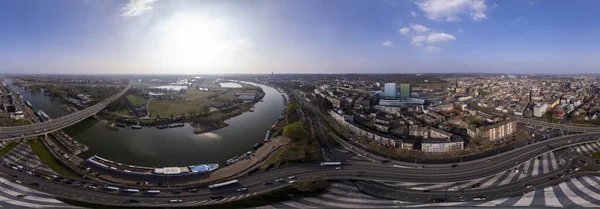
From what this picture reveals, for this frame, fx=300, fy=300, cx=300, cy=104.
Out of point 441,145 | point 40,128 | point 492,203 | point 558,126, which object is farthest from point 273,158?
point 558,126

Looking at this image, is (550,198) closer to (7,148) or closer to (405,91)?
(405,91)

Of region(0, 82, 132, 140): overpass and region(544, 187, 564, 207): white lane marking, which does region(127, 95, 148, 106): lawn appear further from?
region(544, 187, 564, 207): white lane marking

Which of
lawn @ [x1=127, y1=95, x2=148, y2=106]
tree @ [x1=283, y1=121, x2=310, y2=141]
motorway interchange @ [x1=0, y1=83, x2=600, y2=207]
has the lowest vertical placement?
motorway interchange @ [x1=0, y1=83, x2=600, y2=207]

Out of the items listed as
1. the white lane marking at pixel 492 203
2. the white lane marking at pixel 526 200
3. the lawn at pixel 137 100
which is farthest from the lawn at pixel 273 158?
the lawn at pixel 137 100

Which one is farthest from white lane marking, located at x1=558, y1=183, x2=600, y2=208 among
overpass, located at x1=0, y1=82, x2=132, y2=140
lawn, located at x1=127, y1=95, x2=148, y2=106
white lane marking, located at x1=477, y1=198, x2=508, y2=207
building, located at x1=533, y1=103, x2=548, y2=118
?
lawn, located at x1=127, y1=95, x2=148, y2=106

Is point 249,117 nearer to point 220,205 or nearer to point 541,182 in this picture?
point 220,205

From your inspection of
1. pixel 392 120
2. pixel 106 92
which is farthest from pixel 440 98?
pixel 106 92
